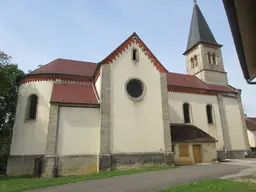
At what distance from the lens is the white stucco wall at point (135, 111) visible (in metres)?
17.2

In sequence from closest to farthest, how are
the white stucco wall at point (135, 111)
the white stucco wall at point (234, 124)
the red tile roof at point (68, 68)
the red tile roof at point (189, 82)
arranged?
the white stucco wall at point (135, 111) → the red tile roof at point (68, 68) → the white stucco wall at point (234, 124) → the red tile roof at point (189, 82)

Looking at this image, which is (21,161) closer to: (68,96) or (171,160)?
(68,96)

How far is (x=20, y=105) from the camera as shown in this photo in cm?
1948

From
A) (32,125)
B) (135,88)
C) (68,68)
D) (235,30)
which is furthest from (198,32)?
(235,30)

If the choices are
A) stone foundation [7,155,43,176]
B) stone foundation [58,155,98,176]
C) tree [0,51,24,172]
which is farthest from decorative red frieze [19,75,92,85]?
stone foundation [58,155,98,176]

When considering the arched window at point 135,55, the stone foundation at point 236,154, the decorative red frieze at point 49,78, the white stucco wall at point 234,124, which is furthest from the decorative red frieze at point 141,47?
the stone foundation at point 236,154

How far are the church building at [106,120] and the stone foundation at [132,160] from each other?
0.07 m

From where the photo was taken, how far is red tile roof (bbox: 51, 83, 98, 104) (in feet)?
57.7

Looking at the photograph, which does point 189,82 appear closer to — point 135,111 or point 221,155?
point 221,155

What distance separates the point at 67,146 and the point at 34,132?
3.88 m

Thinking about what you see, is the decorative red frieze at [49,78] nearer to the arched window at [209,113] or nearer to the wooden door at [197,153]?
the wooden door at [197,153]

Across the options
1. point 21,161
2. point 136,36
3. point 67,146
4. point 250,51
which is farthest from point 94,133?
point 250,51

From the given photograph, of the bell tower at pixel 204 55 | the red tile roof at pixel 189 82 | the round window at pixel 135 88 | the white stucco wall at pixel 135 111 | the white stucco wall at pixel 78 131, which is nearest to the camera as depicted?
the white stucco wall at pixel 78 131

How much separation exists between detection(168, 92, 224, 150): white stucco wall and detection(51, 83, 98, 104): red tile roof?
926cm
